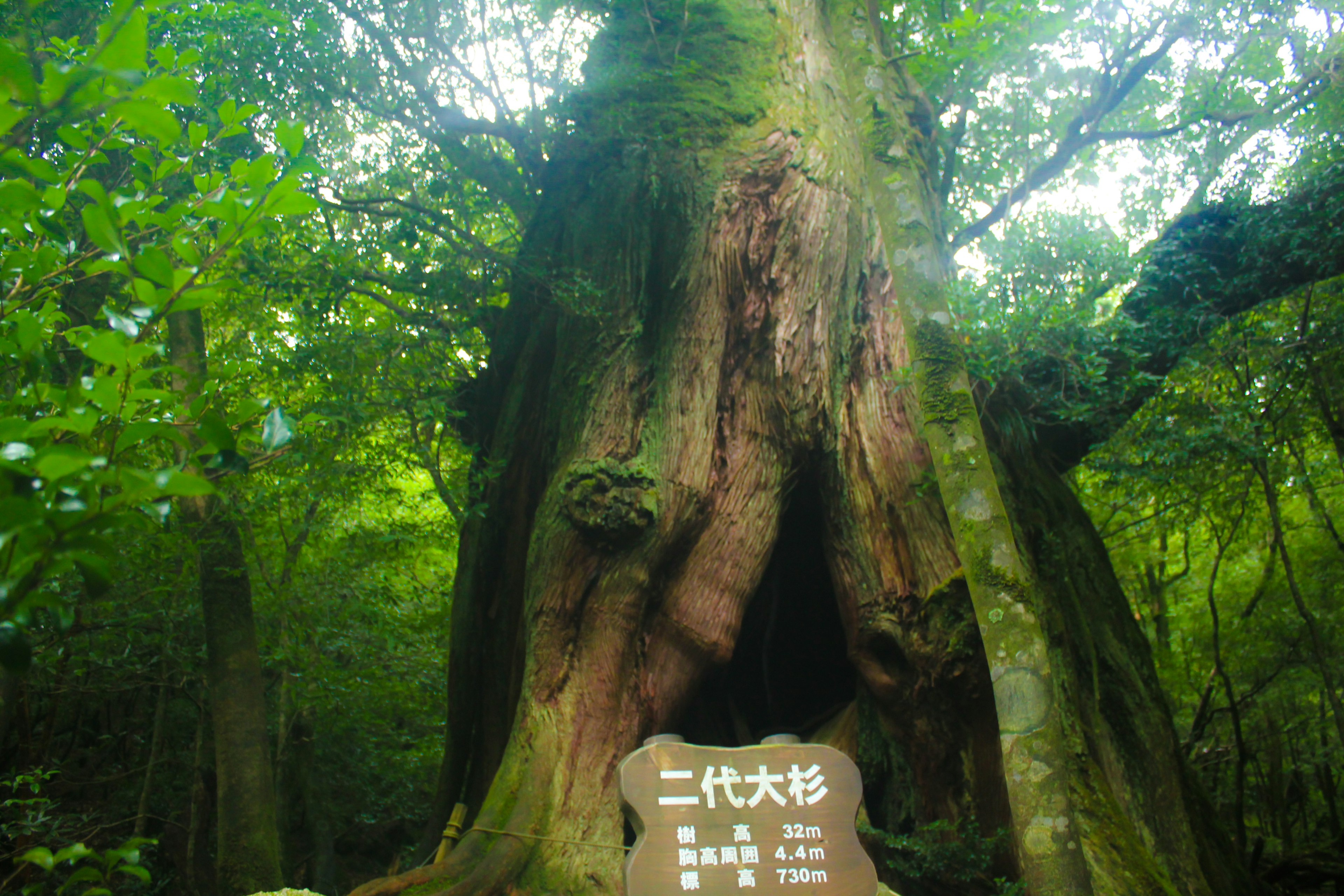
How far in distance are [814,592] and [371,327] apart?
12.2 feet

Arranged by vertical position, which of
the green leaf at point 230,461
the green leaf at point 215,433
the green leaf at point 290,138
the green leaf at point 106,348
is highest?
the green leaf at point 290,138

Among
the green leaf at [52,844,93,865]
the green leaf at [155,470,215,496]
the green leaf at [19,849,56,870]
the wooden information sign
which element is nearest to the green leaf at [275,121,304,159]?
the green leaf at [155,470,215,496]

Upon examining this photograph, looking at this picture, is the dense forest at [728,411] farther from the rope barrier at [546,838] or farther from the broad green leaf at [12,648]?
the broad green leaf at [12,648]

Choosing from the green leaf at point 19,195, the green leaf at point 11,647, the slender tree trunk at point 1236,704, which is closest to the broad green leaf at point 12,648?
the green leaf at point 11,647

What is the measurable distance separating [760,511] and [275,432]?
3.68m

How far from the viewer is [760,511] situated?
460cm

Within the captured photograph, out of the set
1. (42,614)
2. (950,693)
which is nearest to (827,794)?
(950,693)

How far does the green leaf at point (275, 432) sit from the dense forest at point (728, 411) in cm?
110

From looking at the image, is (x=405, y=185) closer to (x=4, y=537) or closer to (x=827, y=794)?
(x=827, y=794)

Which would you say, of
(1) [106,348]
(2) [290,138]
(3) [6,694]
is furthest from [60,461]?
(3) [6,694]

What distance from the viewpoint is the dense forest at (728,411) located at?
379 cm

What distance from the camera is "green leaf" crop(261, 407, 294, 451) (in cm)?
108

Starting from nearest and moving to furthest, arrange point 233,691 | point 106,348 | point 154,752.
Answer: point 106,348 < point 233,691 < point 154,752

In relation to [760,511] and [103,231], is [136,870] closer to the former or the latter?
[103,231]
